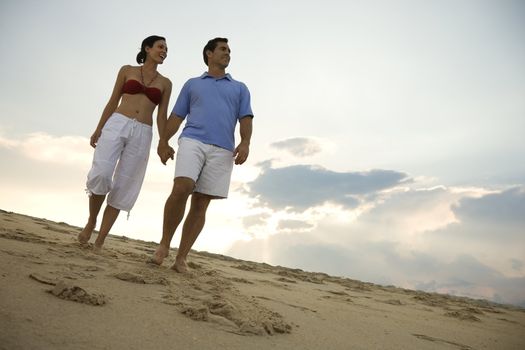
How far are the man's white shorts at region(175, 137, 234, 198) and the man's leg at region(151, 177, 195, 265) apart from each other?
0.22 feet

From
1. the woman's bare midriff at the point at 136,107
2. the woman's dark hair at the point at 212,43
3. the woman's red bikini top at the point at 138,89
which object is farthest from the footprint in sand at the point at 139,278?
the woman's dark hair at the point at 212,43

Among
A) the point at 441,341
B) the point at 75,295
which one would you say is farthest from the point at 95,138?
the point at 441,341

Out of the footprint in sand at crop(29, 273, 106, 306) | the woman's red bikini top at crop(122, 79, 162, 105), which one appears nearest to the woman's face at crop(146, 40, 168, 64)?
the woman's red bikini top at crop(122, 79, 162, 105)

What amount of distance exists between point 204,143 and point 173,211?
0.61 m

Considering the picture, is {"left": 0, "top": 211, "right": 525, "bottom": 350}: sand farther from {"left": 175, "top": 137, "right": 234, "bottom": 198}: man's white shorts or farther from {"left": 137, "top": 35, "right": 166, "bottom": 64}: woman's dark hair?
{"left": 137, "top": 35, "right": 166, "bottom": 64}: woman's dark hair

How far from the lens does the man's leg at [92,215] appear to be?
3.32 m

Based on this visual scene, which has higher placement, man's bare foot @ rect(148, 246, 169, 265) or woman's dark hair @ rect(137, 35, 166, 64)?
woman's dark hair @ rect(137, 35, 166, 64)

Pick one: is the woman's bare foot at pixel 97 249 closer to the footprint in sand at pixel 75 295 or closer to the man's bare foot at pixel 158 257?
the man's bare foot at pixel 158 257

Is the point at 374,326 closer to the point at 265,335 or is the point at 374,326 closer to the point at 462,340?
the point at 462,340

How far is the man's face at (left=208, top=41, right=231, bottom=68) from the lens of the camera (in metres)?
3.46

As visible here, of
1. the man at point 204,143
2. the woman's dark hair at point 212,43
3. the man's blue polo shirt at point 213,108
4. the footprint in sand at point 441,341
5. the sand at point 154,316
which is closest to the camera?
the sand at point 154,316

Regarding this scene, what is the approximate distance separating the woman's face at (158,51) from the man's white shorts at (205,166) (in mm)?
855

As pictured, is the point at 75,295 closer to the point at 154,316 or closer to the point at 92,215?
the point at 154,316

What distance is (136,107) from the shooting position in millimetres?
3432
